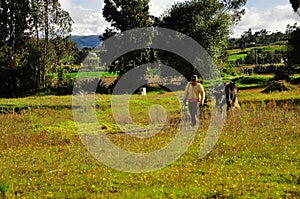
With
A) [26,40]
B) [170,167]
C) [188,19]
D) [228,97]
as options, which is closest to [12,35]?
[26,40]

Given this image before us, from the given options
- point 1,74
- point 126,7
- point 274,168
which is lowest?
point 274,168

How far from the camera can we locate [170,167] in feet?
31.9

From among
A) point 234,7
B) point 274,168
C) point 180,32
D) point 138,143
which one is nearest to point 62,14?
point 180,32

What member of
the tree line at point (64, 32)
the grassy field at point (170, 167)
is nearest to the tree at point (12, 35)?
the tree line at point (64, 32)

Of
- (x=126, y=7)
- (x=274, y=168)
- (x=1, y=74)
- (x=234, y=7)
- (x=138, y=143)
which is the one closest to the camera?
(x=274, y=168)

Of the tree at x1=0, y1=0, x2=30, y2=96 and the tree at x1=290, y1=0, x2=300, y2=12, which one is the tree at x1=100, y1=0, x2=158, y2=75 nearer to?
the tree at x1=0, y1=0, x2=30, y2=96

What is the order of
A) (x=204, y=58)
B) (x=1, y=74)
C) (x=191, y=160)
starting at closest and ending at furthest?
(x=191, y=160) < (x=204, y=58) < (x=1, y=74)

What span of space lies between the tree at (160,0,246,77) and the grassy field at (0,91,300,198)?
25.6m

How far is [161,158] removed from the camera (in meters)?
10.7

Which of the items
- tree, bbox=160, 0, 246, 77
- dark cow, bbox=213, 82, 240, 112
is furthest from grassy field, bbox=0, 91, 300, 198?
tree, bbox=160, 0, 246, 77

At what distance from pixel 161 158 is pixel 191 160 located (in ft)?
2.64

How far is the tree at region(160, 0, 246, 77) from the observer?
4131cm

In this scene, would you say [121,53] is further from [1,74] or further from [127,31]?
[1,74]

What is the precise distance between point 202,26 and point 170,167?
33.5m
